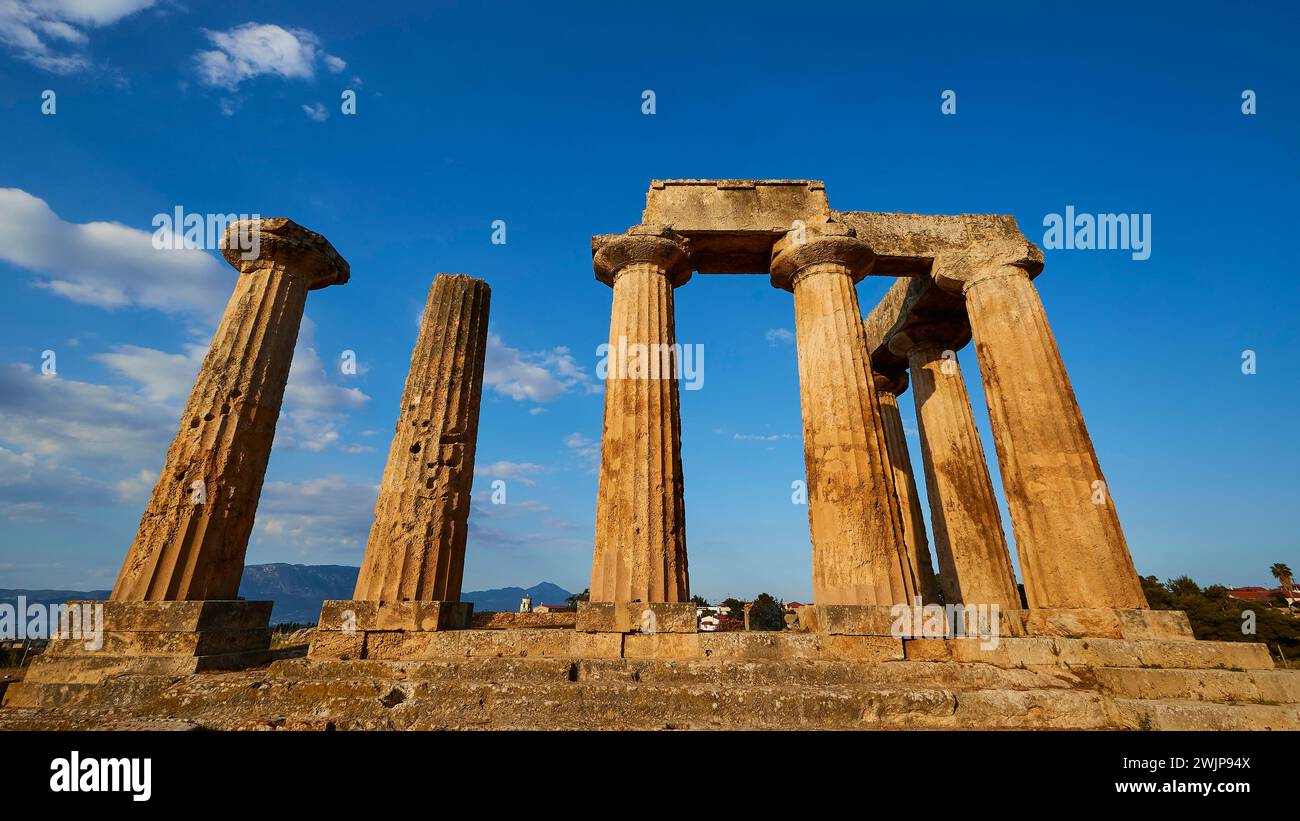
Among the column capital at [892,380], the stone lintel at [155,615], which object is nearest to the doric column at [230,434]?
the stone lintel at [155,615]

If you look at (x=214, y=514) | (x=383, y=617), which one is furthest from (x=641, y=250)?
(x=214, y=514)

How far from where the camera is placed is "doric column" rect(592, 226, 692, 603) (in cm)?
846

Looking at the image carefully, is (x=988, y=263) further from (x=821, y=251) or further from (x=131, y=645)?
(x=131, y=645)

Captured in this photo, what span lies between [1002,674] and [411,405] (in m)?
9.99

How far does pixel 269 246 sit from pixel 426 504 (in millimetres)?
6075

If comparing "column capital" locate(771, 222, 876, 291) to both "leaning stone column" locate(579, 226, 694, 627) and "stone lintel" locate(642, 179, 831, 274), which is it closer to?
"stone lintel" locate(642, 179, 831, 274)

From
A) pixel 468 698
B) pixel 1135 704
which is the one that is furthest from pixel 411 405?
pixel 1135 704

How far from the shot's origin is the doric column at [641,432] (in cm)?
846

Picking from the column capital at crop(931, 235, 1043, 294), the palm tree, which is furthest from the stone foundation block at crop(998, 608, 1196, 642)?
the palm tree

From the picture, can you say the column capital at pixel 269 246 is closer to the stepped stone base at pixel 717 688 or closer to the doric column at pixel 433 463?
the doric column at pixel 433 463

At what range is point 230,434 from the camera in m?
9.09

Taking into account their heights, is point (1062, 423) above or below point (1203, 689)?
above

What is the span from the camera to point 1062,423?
31.7 feet
